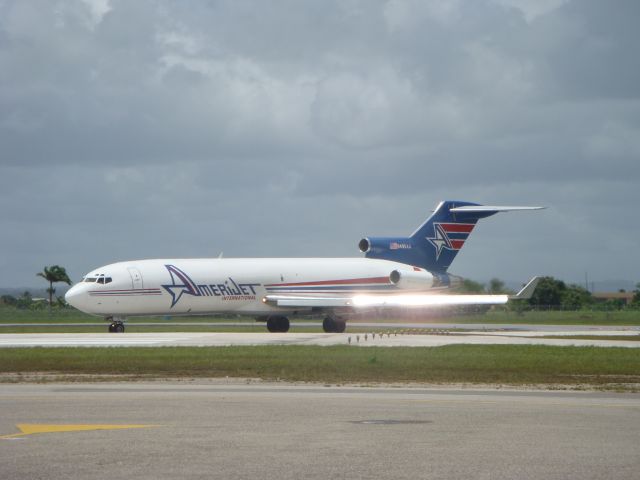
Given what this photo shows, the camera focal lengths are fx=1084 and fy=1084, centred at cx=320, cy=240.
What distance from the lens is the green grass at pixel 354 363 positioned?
2972 cm

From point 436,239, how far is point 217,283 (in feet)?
55.4

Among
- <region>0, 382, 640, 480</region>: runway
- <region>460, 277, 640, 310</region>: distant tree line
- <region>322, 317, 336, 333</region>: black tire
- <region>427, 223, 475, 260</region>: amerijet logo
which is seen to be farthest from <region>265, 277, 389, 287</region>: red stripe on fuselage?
<region>460, 277, 640, 310</region>: distant tree line

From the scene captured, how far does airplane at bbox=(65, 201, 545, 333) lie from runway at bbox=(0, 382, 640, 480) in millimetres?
33045

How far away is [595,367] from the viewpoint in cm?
3325

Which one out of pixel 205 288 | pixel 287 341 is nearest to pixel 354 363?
pixel 287 341

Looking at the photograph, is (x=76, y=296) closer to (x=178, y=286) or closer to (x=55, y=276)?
(x=178, y=286)

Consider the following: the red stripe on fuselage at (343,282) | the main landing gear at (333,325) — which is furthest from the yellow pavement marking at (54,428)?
the main landing gear at (333,325)

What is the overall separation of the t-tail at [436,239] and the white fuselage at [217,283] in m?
2.51

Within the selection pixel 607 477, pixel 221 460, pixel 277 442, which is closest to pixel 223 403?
pixel 277 442

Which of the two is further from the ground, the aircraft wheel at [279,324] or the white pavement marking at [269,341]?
the aircraft wheel at [279,324]

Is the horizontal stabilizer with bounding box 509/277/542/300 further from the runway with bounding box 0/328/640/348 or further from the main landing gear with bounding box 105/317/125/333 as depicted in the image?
the main landing gear with bounding box 105/317/125/333

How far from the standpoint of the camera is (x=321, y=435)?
1666cm

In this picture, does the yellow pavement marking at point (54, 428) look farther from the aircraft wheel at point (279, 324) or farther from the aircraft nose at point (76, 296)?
the aircraft wheel at point (279, 324)

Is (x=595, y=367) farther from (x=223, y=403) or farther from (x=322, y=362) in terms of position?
(x=223, y=403)
